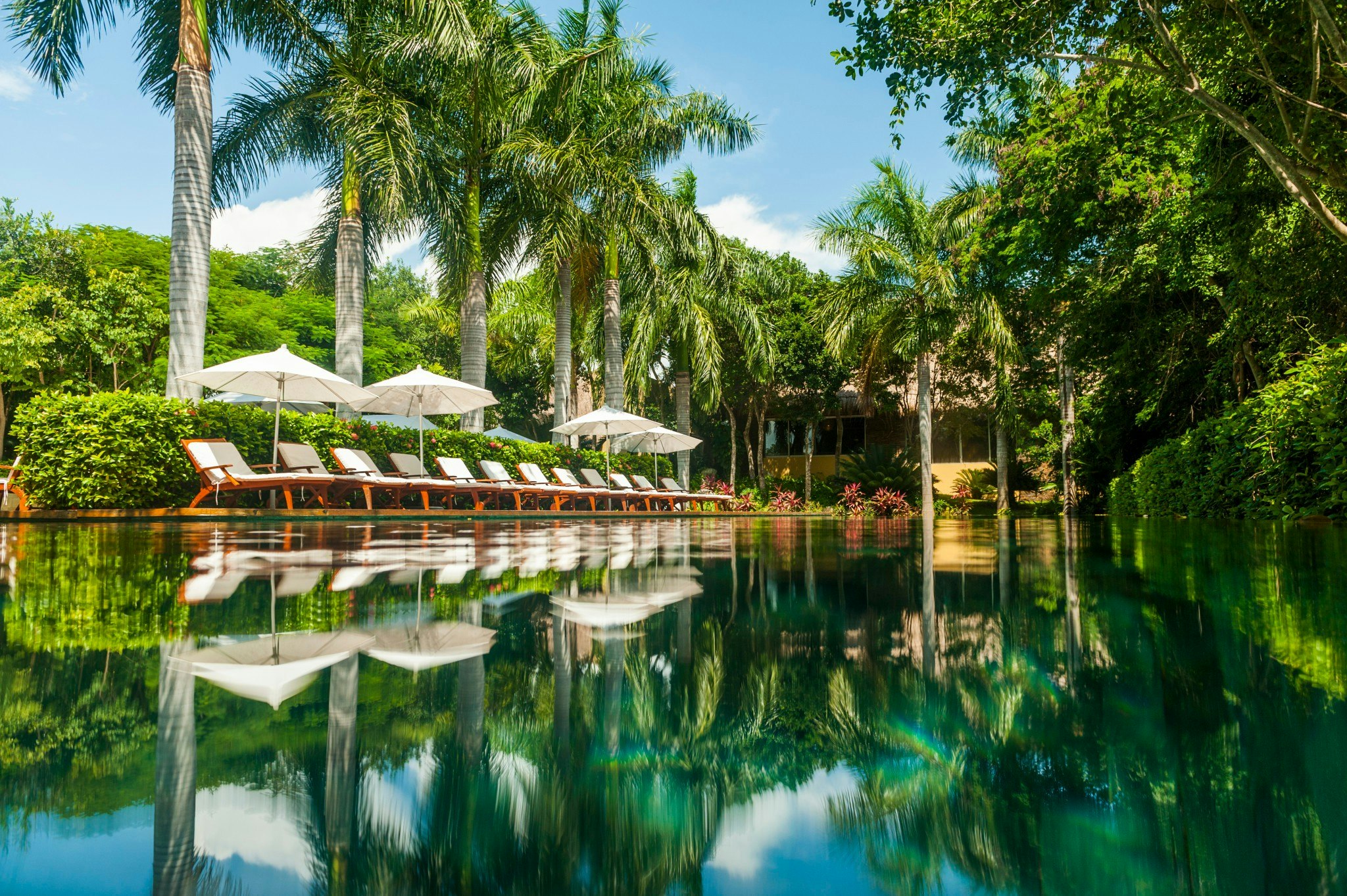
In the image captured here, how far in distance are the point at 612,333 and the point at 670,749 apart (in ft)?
70.6

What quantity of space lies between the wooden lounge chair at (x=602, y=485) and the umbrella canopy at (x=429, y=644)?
60.2 ft

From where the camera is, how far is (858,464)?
30281 mm

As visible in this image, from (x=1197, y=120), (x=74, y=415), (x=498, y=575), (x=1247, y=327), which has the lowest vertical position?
(x=498, y=575)

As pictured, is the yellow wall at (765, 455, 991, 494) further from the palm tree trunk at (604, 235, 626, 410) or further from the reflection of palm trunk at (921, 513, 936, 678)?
the reflection of palm trunk at (921, 513, 936, 678)

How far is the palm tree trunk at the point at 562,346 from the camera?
21.3 meters

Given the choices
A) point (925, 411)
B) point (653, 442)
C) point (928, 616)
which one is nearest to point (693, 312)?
point (653, 442)

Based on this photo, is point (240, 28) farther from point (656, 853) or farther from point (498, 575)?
point (656, 853)

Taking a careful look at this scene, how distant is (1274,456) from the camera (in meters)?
9.70

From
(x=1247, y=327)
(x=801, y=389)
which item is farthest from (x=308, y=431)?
(x=801, y=389)

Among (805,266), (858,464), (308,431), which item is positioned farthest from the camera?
(805,266)

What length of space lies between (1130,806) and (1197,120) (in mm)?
11433

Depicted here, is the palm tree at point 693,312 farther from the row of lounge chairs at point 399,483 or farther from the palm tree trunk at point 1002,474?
the palm tree trunk at point 1002,474

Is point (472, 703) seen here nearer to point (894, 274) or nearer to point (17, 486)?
point (17, 486)

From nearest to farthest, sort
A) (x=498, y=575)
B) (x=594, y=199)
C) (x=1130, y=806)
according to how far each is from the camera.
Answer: (x=1130, y=806), (x=498, y=575), (x=594, y=199)
